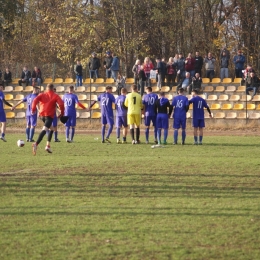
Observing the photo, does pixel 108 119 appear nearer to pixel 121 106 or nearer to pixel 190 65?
pixel 121 106

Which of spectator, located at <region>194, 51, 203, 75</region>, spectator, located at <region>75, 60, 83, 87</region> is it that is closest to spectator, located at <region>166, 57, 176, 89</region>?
spectator, located at <region>194, 51, 203, 75</region>

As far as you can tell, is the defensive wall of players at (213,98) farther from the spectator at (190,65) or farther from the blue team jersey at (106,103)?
the blue team jersey at (106,103)

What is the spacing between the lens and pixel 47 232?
941 cm

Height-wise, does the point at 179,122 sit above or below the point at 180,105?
below

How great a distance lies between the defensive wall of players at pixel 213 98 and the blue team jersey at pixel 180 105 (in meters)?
9.32

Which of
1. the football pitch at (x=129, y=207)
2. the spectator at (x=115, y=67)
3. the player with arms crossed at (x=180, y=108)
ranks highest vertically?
the spectator at (x=115, y=67)

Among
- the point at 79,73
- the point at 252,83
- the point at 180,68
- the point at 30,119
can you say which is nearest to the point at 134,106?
the point at 30,119

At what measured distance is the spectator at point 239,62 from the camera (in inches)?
1423

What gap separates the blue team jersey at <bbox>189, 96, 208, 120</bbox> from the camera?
23.9 metres

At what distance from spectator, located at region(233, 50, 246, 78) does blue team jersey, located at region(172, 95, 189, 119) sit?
42.8ft

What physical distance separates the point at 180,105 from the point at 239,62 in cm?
1354

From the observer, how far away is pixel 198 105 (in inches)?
943

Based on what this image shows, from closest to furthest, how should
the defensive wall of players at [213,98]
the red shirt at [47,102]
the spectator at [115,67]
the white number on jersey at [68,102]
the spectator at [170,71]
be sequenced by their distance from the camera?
the red shirt at [47,102] < the white number on jersey at [68,102] < the defensive wall of players at [213,98] < the spectator at [170,71] < the spectator at [115,67]

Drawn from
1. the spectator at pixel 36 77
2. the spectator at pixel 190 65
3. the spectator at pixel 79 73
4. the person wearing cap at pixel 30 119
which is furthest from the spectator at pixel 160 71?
the person wearing cap at pixel 30 119
